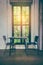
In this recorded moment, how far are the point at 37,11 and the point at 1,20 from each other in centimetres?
191

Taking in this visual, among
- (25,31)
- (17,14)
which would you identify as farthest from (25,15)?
(25,31)

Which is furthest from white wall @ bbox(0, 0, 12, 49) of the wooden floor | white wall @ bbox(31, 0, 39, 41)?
the wooden floor

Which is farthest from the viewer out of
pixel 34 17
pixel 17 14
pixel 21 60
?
pixel 17 14

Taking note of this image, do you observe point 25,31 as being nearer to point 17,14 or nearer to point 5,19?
point 17,14

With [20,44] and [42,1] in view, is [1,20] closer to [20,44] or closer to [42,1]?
[20,44]

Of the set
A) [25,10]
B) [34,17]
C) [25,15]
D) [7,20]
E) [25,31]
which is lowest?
[25,31]

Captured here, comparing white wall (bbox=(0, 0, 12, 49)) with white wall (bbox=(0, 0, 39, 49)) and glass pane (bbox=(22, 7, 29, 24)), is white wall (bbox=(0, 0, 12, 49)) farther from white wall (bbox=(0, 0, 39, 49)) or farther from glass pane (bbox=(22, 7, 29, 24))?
glass pane (bbox=(22, 7, 29, 24))

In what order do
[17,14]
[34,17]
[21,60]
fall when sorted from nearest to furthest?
A: 1. [21,60]
2. [34,17]
3. [17,14]

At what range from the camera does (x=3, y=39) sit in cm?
1158

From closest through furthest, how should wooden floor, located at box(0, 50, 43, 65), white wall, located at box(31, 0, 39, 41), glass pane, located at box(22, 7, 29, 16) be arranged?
wooden floor, located at box(0, 50, 43, 65)
white wall, located at box(31, 0, 39, 41)
glass pane, located at box(22, 7, 29, 16)

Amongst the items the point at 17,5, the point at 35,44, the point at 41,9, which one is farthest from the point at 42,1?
the point at 35,44

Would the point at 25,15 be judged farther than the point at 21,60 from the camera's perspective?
Yes

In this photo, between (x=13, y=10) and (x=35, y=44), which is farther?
(x=13, y=10)

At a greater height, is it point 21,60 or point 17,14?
point 17,14
